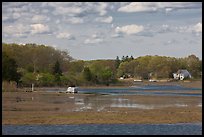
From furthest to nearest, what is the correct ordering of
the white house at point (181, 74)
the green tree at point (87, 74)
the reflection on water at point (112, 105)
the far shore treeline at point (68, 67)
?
the white house at point (181, 74)
the green tree at point (87, 74)
the far shore treeline at point (68, 67)
the reflection on water at point (112, 105)

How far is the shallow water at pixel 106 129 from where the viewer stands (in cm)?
2322

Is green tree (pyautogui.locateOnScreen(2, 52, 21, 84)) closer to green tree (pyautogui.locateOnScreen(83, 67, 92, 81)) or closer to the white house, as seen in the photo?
green tree (pyautogui.locateOnScreen(83, 67, 92, 81))

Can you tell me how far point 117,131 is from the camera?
23969 mm

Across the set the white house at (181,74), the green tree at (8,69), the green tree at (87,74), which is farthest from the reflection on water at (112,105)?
the white house at (181,74)

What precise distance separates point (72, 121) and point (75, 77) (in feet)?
259

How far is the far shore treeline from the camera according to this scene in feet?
284

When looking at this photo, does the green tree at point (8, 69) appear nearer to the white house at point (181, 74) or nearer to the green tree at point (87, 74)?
the green tree at point (87, 74)

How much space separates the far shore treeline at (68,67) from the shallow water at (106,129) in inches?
1725

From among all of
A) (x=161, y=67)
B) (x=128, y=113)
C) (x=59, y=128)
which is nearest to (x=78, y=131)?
(x=59, y=128)

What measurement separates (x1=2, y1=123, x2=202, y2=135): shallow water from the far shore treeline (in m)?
43.8

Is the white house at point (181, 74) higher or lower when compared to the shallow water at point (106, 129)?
higher

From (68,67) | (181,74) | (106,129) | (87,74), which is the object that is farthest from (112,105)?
(181,74)

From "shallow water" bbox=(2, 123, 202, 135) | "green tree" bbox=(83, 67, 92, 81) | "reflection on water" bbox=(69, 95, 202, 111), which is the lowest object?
"shallow water" bbox=(2, 123, 202, 135)

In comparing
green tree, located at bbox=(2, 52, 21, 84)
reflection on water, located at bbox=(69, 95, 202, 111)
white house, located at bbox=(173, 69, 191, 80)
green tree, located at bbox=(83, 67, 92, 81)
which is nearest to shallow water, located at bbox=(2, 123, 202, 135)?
reflection on water, located at bbox=(69, 95, 202, 111)
